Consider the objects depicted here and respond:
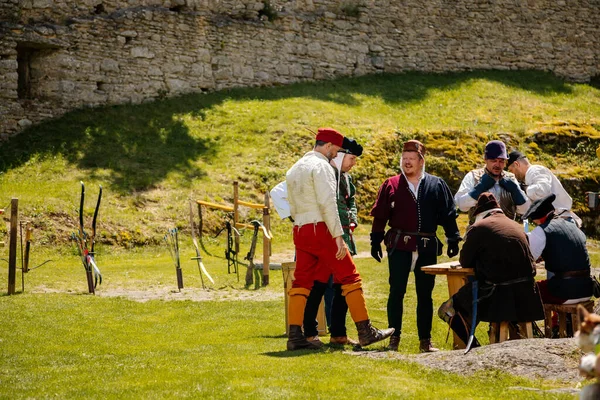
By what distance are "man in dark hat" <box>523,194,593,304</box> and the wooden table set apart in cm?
66

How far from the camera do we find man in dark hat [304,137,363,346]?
8141 millimetres

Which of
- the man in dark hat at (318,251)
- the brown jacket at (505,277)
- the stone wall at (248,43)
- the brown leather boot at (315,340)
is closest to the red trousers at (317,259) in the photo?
the man in dark hat at (318,251)

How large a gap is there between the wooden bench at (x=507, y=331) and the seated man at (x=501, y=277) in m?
0.18

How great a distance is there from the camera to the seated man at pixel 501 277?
748 centimetres

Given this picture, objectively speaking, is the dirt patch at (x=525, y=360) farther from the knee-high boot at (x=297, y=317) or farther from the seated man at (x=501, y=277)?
the knee-high boot at (x=297, y=317)

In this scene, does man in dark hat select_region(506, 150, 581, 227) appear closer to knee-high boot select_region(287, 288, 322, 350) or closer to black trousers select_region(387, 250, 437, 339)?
black trousers select_region(387, 250, 437, 339)

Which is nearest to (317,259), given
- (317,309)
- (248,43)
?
(317,309)

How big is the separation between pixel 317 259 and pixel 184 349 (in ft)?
4.79

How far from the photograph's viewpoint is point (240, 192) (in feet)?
59.2

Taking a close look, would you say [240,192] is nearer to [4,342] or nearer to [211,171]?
[211,171]

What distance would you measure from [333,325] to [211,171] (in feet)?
34.9

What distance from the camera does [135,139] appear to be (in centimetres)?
1927

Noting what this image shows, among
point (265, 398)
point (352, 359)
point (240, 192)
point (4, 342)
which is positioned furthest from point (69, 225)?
point (265, 398)

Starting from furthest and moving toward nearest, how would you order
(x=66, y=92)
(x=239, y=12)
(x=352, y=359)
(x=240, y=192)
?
(x=239, y=12), (x=66, y=92), (x=240, y=192), (x=352, y=359)
